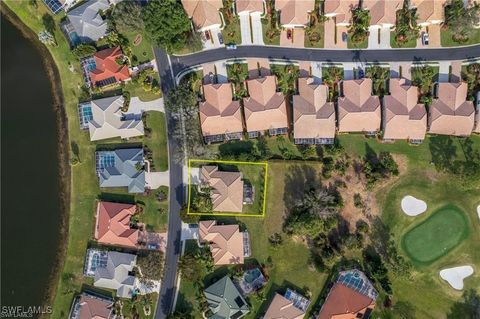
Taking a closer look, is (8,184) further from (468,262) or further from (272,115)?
(468,262)

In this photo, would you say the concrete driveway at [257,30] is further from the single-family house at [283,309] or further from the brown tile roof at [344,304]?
the brown tile roof at [344,304]

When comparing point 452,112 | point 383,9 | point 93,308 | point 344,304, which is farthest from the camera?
point 383,9

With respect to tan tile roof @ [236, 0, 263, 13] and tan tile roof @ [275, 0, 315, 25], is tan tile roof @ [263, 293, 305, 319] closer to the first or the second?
tan tile roof @ [275, 0, 315, 25]

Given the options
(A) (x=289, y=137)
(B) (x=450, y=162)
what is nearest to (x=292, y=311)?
(A) (x=289, y=137)

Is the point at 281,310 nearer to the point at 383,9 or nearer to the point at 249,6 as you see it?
the point at 249,6

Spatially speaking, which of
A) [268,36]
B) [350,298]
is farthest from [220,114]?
[350,298]

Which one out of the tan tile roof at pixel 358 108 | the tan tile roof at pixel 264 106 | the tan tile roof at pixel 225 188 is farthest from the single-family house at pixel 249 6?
the tan tile roof at pixel 225 188
